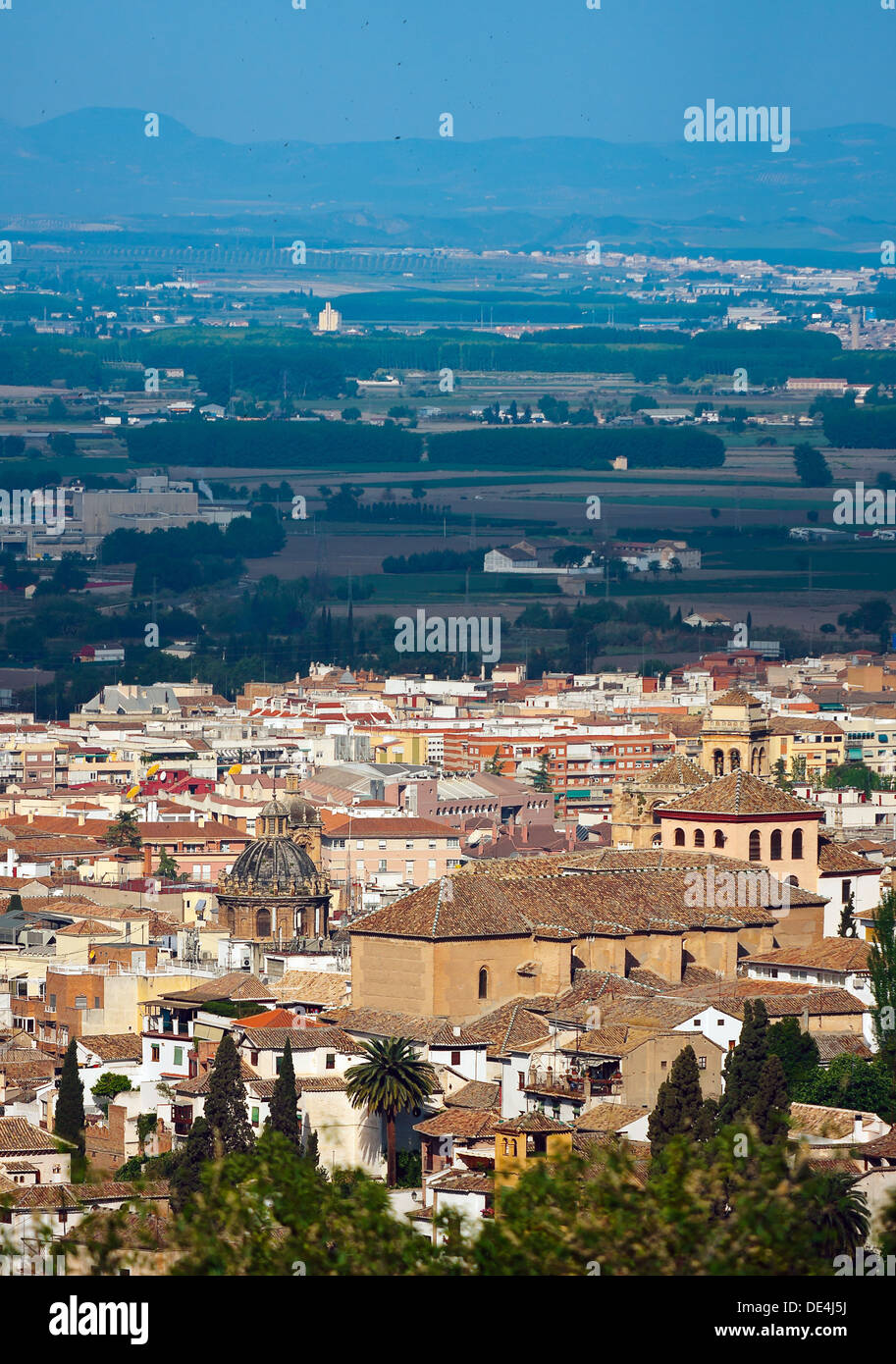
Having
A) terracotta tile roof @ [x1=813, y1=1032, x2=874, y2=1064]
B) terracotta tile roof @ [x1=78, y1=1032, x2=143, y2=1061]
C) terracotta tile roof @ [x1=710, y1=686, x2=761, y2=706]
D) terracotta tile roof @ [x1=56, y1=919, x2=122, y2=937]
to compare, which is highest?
terracotta tile roof @ [x1=710, y1=686, x2=761, y2=706]

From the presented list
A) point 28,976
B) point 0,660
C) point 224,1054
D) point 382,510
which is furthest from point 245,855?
point 382,510

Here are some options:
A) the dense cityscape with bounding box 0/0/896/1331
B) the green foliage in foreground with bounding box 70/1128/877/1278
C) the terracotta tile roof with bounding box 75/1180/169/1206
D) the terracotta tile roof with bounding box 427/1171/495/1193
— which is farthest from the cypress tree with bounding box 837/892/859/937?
the green foliage in foreground with bounding box 70/1128/877/1278

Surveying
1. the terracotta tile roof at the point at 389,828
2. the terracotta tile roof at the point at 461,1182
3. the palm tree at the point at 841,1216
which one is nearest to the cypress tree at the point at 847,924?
the terracotta tile roof at the point at 461,1182

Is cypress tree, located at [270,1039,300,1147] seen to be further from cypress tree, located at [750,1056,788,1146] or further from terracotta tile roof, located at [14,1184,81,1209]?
cypress tree, located at [750,1056,788,1146]

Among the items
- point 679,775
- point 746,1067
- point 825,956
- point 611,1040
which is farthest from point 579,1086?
point 679,775

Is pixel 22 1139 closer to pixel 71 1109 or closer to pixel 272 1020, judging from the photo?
pixel 71 1109
